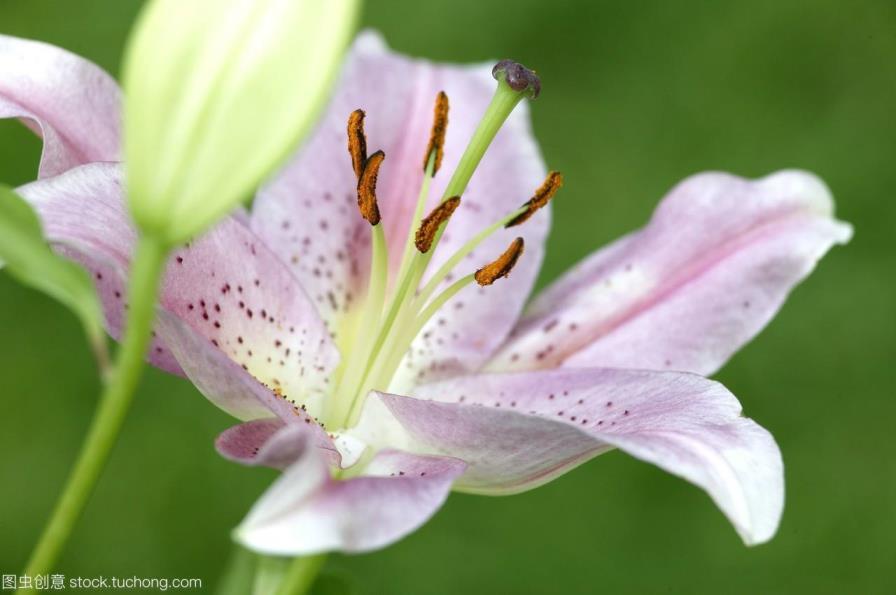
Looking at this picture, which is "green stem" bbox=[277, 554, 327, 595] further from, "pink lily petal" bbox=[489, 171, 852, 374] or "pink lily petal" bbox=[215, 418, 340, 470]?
"pink lily petal" bbox=[489, 171, 852, 374]

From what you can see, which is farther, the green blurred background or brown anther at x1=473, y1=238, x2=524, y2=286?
the green blurred background

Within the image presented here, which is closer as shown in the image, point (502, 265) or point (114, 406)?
point (114, 406)

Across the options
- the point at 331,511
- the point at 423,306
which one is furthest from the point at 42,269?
the point at 423,306

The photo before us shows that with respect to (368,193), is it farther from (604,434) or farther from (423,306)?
(604,434)

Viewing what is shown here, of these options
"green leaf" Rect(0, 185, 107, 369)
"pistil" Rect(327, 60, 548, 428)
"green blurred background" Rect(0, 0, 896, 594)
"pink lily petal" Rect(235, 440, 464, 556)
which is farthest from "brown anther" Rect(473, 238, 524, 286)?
"green blurred background" Rect(0, 0, 896, 594)

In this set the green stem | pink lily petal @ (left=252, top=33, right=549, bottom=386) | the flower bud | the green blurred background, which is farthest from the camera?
the green blurred background
